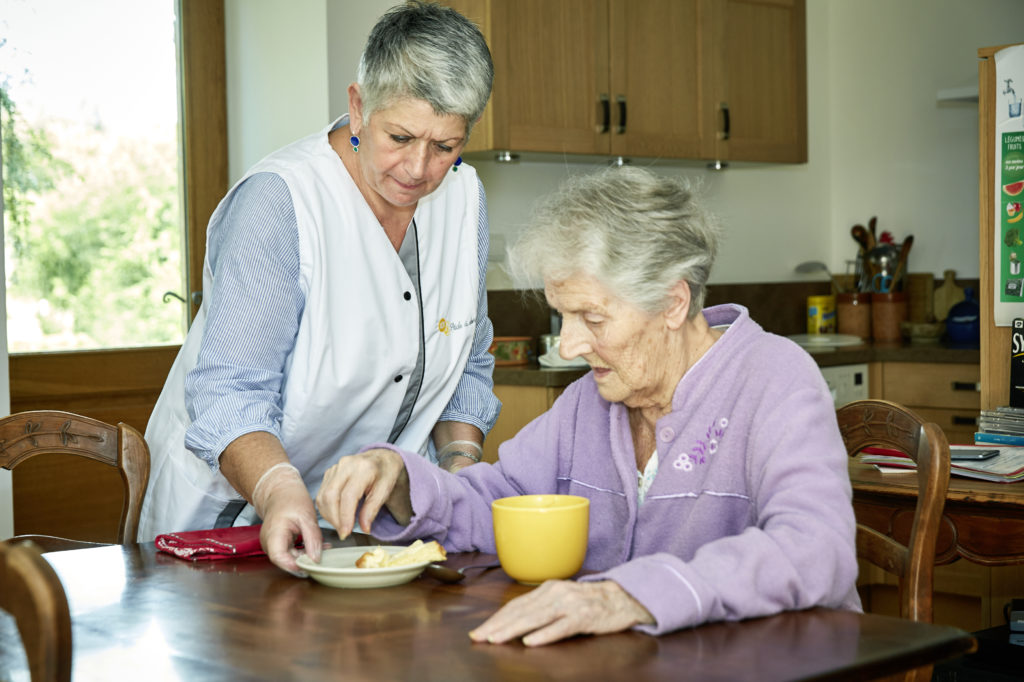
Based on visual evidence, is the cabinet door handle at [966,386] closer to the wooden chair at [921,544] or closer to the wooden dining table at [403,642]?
the wooden chair at [921,544]

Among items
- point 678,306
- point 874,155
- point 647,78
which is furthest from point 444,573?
point 874,155

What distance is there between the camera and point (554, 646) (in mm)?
1027

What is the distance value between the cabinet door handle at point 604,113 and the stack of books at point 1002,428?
1.66 metres

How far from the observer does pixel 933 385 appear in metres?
4.17

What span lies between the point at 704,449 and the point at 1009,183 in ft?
6.73

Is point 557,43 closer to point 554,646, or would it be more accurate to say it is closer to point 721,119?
point 721,119

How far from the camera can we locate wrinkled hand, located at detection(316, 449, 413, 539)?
1.43 metres

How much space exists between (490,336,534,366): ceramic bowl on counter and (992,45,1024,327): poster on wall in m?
1.46

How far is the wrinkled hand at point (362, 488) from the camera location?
1.43m

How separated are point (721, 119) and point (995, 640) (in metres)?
2.41

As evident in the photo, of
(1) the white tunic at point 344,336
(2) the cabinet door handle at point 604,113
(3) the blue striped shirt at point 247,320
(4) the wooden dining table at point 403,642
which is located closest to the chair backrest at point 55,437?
(1) the white tunic at point 344,336

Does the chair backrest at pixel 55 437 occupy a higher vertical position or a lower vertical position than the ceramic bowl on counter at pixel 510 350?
lower

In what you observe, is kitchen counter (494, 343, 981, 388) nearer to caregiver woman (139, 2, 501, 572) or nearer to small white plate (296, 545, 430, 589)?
caregiver woman (139, 2, 501, 572)

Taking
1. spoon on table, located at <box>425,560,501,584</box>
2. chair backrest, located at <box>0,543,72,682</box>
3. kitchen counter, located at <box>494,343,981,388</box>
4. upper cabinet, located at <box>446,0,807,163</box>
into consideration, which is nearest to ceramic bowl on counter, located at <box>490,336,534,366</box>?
kitchen counter, located at <box>494,343,981,388</box>
